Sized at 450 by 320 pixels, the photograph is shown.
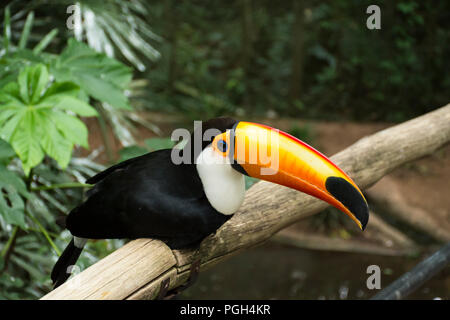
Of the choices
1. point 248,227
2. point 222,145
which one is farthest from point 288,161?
point 248,227

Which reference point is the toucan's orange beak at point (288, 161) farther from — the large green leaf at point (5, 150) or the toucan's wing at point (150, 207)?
the large green leaf at point (5, 150)

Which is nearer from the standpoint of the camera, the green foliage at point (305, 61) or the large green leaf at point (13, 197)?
the large green leaf at point (13, 197)

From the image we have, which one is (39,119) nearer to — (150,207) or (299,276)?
(150,207)

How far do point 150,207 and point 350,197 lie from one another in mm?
526

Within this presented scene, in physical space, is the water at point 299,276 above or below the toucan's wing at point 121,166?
below

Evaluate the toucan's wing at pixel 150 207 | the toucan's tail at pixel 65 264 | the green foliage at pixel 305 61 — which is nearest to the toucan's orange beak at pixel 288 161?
the toucan's wing at pixel 150 207

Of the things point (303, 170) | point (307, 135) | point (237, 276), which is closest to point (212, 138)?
point (303, 170)

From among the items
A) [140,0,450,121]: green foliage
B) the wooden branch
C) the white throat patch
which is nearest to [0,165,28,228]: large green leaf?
the wooden branch

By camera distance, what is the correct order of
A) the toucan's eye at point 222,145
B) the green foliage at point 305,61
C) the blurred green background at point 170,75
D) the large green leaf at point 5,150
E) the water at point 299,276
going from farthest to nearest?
the green foliage at point 305,61
the water at point 299,276
the blurred green background at point 170,75
the large green leaf at point 5,150
the toucan's eye at point 222,145

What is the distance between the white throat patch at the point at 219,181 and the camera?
1351mm

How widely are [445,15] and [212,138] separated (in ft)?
12.2

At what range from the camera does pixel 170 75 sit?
217 inches

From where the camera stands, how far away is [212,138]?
1.34 m
